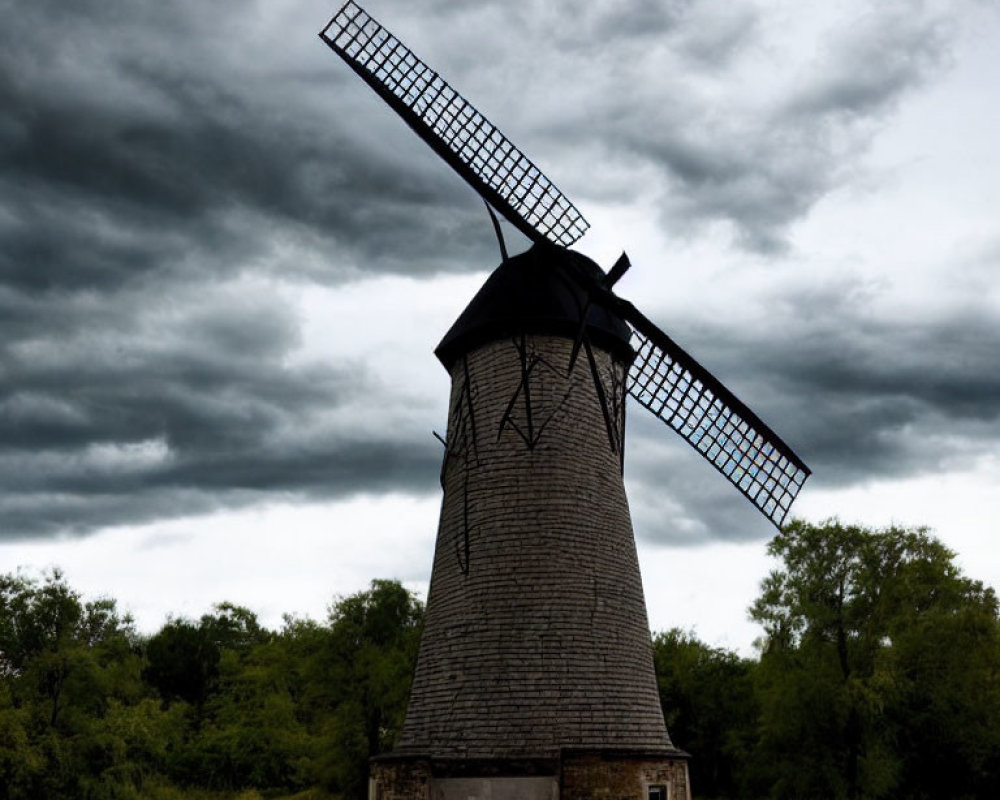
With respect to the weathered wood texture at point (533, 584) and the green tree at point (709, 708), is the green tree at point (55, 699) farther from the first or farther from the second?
the green tree at point (709, 708)

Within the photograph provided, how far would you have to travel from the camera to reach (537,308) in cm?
1691

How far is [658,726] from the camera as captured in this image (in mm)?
15289

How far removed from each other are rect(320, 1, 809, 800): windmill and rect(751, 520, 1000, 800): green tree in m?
9.09

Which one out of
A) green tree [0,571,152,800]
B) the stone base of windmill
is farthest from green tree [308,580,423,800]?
the stone base of windmill

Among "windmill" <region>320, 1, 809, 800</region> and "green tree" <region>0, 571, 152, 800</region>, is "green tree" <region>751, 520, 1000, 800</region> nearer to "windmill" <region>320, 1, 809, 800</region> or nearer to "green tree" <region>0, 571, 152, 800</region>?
"windmill" <region>320, 1, 809, 800</region>

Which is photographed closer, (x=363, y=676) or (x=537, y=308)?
(x=537, y=308)

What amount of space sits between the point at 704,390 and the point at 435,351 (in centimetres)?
597

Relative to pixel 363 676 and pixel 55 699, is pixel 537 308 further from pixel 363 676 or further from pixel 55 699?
pixel 363 676

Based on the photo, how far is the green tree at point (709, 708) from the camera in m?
37.2

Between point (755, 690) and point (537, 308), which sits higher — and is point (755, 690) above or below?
below

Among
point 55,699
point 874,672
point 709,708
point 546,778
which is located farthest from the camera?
point 709,708

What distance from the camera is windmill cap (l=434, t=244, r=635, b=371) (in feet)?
55.3

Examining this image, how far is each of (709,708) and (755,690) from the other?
9.50 m

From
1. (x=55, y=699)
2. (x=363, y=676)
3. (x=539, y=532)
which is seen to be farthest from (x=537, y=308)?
(x=363, y=676)
